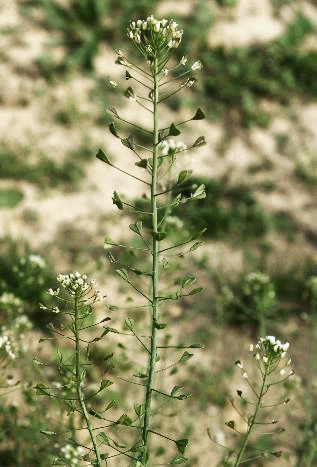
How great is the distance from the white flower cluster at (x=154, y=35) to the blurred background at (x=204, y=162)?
1732 mm

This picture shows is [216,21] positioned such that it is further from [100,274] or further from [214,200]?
[100,274]

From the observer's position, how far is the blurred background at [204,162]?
14.0ft

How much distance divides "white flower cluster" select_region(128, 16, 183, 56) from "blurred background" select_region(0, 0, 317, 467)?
1732mm

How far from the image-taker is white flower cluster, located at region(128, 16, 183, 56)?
1682 mm

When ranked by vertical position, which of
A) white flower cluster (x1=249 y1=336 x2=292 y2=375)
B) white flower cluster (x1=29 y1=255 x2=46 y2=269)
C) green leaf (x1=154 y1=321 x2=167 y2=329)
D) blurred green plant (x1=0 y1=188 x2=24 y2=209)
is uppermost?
blurred green plant (x1=0 y1=188 x2=24 y2=209)

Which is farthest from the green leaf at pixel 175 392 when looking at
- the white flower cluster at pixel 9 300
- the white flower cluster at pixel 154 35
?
the white flower cluster at pixel 9 300

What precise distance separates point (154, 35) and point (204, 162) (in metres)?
4.09

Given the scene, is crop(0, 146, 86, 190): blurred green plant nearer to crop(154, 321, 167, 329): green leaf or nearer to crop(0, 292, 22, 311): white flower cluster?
crop(0, 292, 22, 311): white flower cluster

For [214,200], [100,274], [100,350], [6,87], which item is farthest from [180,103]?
[100,350]

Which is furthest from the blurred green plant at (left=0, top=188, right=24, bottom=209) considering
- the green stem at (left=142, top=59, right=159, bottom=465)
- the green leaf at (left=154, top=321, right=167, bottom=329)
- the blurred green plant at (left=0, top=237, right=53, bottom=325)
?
the green leaf at (left=154, top=321, right=167, bottom=329)

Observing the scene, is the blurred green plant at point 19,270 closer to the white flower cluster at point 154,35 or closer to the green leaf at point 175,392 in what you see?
the green leaf at point 175,392

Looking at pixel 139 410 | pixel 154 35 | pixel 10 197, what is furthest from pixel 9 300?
pixel 10 197

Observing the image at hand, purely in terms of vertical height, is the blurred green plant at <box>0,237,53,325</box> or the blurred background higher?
the blurred background

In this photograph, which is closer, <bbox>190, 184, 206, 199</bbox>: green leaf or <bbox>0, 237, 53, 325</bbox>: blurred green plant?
<bbox>190, 184, 206, 199</bbox>: green leaf
